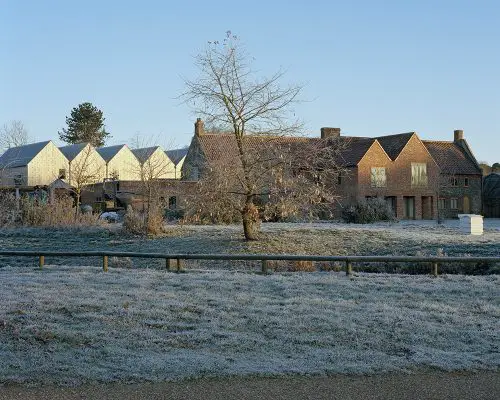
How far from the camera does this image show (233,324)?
370 inches

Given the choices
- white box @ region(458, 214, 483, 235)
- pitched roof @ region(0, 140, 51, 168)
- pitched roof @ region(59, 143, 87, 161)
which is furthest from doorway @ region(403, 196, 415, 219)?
pitched roof @ region(0, 140, 51, 168)

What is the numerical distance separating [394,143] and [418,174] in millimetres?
3370

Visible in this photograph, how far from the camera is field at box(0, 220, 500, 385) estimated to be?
7.47m

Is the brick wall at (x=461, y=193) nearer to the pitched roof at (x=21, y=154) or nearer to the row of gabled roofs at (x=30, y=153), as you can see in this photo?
the row of gabled roofs at (x=30, y=153)

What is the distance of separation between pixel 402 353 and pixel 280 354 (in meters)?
1.52

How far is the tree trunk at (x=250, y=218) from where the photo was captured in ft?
76.8

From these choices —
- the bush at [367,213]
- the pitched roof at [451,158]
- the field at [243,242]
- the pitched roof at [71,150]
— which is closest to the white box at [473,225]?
the field at [243,242]

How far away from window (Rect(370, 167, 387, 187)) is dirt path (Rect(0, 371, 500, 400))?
45925mm

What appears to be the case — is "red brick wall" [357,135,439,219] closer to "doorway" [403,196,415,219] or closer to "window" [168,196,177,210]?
"doorway" [403,196,415,219]

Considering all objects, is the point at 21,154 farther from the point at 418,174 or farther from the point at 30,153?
the point at 418,174

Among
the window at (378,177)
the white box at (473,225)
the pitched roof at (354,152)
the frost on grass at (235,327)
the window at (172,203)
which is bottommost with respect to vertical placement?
the frost on grass at (235,327)

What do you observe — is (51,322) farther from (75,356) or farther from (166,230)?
(166,230)

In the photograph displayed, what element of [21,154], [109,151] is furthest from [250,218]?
[109,151]

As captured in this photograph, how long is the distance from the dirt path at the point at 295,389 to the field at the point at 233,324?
232mm
